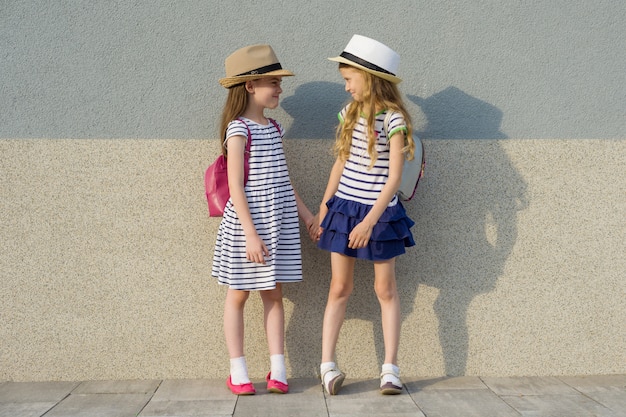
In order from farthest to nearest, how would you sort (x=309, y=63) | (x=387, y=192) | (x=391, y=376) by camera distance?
(x=309, y=63) → (x=391, y=376) → (x=387, y=192)

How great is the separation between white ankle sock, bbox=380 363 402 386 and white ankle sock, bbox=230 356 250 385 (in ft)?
2.38

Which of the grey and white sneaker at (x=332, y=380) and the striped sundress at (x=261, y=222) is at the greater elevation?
the striped sundress at (x=261, y=222)

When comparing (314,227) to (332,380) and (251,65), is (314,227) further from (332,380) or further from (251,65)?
(251,65)

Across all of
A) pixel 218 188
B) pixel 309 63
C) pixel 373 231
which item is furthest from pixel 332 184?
pixel 309 63

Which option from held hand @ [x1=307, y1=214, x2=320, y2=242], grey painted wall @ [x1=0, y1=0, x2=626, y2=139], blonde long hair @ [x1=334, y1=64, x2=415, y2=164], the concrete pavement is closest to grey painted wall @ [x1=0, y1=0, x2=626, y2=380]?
grey painted wall @ [x1=0, y1=0, x2=626, y2=139]

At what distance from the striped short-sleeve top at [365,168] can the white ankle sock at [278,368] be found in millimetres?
938

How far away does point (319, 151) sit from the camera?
4.18 m

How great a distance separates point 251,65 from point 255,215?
771 mm

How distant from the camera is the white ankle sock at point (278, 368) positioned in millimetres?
3953

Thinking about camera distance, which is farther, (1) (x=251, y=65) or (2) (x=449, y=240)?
(2) (x=449, y=240)

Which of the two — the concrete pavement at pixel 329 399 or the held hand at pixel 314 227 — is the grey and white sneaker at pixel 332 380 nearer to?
the concrete pavement at pixel 329 399

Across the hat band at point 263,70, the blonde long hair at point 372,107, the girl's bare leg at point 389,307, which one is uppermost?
the hat band at point 263,70

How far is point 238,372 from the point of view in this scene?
394 centimetres

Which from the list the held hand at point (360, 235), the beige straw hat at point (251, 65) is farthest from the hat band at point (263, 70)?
the held hand at point (360, 235)
